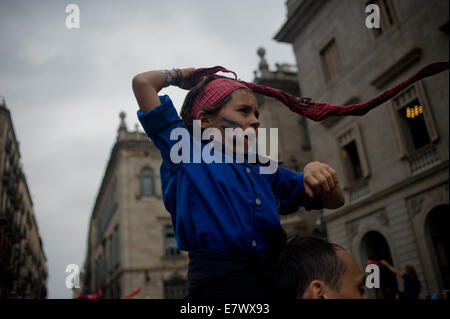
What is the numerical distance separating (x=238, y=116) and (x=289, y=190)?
419mm

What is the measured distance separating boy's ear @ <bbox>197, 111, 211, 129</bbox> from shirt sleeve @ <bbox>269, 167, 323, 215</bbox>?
38cm

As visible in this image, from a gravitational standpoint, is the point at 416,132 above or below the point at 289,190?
above

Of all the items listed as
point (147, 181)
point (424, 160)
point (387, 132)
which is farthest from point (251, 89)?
point (147, 181)

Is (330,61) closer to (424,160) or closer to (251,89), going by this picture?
(424,160)

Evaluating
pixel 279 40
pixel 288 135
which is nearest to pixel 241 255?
pixel 279 40

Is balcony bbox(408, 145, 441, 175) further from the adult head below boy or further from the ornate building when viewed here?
the ornate building

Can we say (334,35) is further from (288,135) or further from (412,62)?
(288,135)

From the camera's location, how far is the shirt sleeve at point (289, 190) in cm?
174

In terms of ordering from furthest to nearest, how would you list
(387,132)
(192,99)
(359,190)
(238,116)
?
(359,190) < (387,132) < (192,99) < (238,116)

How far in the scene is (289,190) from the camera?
70.2 inches

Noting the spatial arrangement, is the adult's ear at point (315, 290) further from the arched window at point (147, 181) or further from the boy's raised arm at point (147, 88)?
the arched window at point (147, 181)

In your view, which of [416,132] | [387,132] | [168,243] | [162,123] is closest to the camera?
[162,123]

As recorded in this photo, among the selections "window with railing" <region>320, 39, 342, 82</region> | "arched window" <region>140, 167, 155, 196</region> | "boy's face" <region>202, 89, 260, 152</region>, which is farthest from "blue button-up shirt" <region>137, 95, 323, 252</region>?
"arched window" <region>140, 167, 155, 196</region>

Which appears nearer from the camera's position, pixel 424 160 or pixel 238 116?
pixel 238 116
